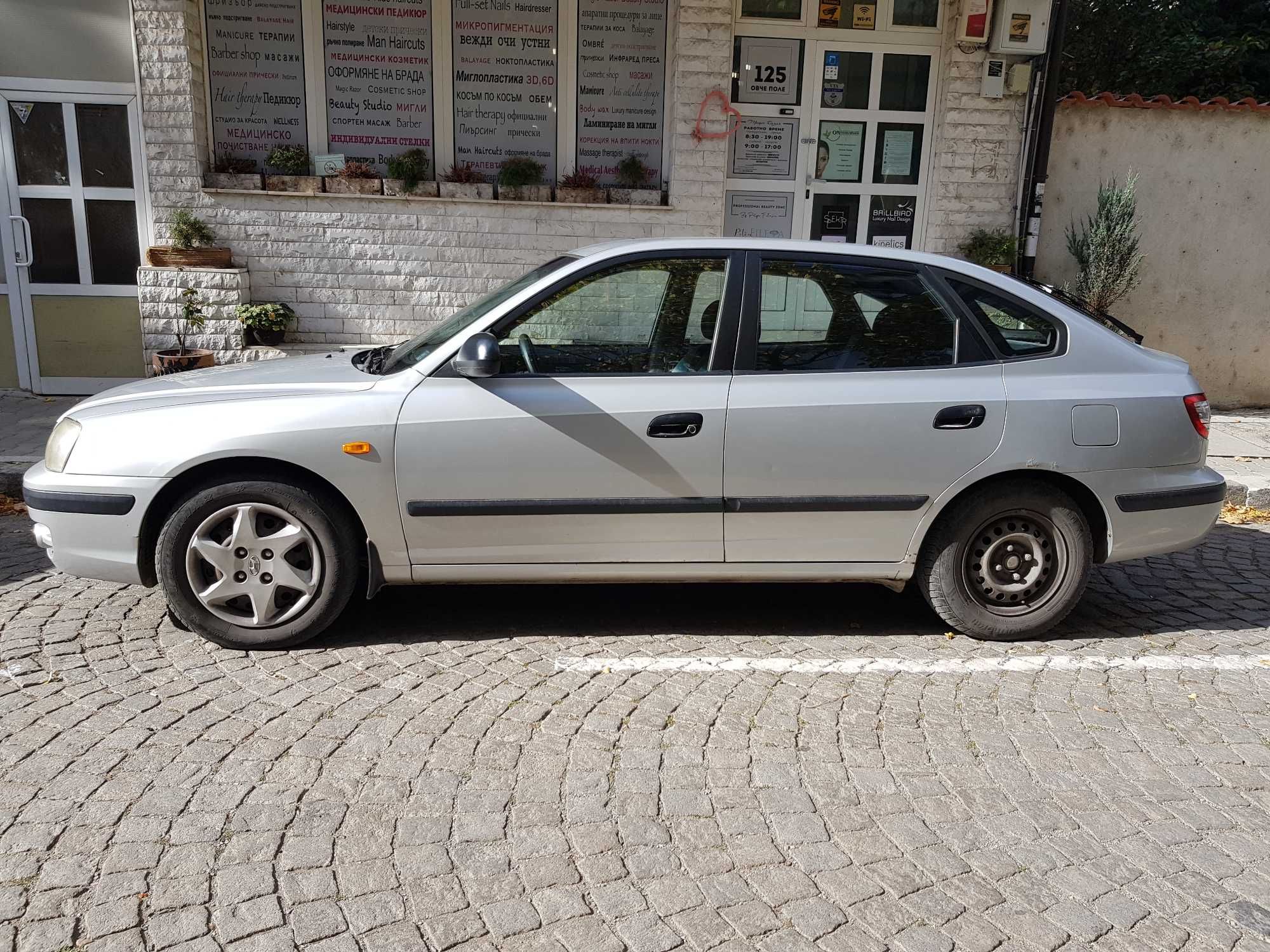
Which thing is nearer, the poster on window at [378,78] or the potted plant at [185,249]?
the potted plant at [185,249]

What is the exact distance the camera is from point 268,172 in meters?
9.03

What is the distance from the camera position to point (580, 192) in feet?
30.0

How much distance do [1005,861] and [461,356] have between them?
2.59 metres

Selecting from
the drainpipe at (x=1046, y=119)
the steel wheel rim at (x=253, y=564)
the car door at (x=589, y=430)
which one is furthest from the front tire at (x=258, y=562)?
the drainpipe at (x=1046, y=119)

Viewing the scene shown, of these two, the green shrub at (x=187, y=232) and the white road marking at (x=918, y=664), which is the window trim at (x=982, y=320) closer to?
the white road marking at (x=918, y=664)

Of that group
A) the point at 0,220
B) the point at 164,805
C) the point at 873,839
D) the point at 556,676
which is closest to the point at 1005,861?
the point at 873,839

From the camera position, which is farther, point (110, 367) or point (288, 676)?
point (110, 367)

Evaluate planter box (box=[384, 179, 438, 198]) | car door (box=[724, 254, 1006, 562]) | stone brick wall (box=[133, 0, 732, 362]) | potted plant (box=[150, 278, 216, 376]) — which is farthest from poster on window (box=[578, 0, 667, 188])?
car door (box=[724, 254, 1006, 562])

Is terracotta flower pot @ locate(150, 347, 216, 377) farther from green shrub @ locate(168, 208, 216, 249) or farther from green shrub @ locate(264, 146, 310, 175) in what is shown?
green shrub @ locate(264, 146, 310, 175)

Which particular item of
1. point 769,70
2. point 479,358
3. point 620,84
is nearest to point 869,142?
point 769,70

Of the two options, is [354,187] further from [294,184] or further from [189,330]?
[189,330]

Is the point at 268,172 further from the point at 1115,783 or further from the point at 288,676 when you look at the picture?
the point at 1115,783

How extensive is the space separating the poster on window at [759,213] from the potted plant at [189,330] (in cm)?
480

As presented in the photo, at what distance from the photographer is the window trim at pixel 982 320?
4.31m
